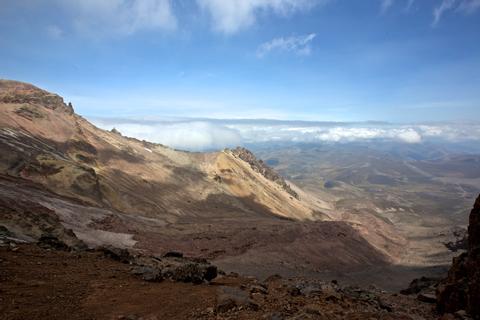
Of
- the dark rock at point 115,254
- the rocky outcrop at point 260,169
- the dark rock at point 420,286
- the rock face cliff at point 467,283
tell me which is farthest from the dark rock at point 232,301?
the rocky outcrop at point 260,169

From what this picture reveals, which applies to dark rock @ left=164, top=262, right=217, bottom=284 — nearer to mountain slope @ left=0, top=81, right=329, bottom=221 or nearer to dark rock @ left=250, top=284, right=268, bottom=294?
dark rock @ left=250, top=284, right=268, bottom=294

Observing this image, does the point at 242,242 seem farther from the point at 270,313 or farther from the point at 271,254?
the point at 270,313

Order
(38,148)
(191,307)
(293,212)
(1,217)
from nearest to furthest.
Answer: (191,307)
(1,217)
(38,148)
(293,212)

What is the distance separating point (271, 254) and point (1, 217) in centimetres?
3096

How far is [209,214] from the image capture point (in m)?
81.9

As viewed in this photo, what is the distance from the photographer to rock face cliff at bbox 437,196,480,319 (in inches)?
583

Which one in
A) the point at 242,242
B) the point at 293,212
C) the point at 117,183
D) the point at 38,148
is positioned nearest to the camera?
the point at 242,242

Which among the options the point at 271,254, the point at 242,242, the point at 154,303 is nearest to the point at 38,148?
the point at 242,242

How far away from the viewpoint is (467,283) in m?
16.5

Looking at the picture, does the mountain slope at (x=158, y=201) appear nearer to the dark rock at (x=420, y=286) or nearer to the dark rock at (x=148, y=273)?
the dark rock at (x=148, y=273)

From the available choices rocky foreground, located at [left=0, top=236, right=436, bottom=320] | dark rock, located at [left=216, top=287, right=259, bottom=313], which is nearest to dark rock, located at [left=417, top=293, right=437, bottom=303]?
rocky foreground, located at [left=0, top=236, right=436, bottom=320]

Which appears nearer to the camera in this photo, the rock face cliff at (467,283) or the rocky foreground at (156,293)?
the rocky foreground at (156,293)

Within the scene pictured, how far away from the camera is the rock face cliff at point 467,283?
14.8 meters

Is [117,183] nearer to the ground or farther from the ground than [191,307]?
nearer to the ground
